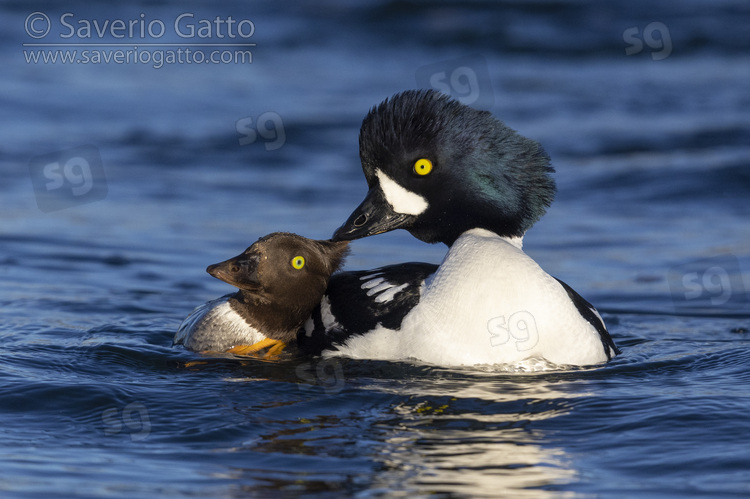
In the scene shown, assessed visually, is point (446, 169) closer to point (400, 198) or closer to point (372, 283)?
point (400, 198)

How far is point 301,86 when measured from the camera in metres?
18.1

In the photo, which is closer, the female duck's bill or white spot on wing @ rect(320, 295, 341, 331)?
white spot on wing @ rect(320, 295, 341, 331)

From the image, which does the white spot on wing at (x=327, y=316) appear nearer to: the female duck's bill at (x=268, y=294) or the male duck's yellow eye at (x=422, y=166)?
the female duck's bill at (x=268, y=294)

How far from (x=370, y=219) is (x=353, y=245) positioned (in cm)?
447

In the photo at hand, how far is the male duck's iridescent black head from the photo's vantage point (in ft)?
19.8

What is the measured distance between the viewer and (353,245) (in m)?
10.8

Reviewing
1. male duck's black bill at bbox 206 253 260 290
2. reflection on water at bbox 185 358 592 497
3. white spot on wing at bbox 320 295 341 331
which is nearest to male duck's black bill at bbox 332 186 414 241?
white spot on wing at bbox 320 295 341 331

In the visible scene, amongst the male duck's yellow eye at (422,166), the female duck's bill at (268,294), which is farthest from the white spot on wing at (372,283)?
the male duck's yellow eye at (422,166)

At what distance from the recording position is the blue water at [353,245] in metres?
4.79

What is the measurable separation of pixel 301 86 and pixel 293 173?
4379mm

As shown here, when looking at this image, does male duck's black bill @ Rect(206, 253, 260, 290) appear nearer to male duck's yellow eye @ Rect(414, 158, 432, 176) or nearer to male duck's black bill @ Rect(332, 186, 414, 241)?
male duck's black bill @ Rect(332, 186, 414, 241)

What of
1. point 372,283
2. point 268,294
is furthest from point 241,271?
point 372,283

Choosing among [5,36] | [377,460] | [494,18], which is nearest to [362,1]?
[494,18]

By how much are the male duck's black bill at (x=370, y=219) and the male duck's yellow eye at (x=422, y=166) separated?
0.91 feet
